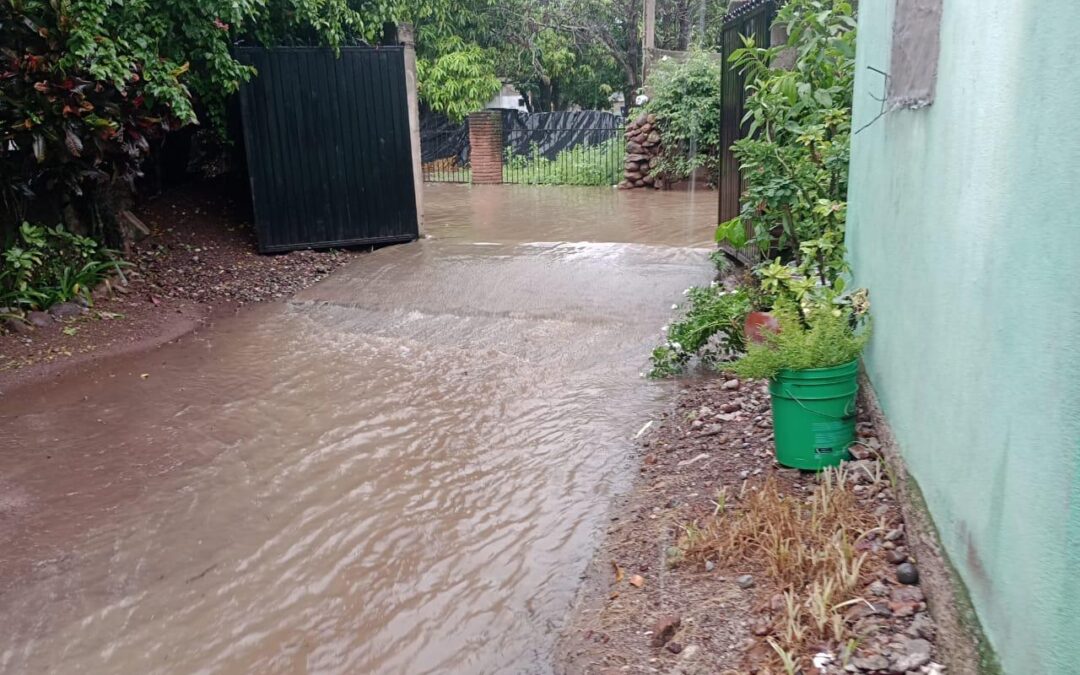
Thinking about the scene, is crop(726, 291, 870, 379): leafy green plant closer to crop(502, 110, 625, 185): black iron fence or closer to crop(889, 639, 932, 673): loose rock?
crop(889, 639, 932, 673): loose rock

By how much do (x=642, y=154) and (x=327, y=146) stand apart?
8.77 meters

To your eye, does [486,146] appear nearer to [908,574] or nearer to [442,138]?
[442,138]

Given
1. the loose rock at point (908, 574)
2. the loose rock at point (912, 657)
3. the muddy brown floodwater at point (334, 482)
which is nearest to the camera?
the loose rock at point (912, 657)

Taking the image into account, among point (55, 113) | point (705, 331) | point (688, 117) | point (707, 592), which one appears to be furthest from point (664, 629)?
point (688, 117)

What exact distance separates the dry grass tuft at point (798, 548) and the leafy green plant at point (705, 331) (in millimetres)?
1750

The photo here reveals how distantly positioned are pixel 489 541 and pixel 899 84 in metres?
2.60

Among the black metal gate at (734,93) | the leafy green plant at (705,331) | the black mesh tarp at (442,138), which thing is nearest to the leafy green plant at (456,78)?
the black mesh tarp at (442,138)

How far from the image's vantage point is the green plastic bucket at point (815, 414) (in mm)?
3660

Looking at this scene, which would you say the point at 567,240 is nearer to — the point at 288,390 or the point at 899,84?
the point at 288,390

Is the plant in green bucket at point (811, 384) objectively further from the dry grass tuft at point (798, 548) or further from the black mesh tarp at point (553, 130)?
the black mesh tarp at point (553, 130)

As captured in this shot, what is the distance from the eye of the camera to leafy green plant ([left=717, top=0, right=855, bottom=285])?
5293 millimetres

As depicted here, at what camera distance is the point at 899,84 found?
3.59 metres

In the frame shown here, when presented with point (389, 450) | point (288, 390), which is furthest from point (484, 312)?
point (389, 450)

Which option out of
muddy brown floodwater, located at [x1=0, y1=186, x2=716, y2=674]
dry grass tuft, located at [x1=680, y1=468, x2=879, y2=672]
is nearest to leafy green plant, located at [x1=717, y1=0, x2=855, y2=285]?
muddy brown floodwater, located at [x1=0, y1=186, x2=716, y2=674]
